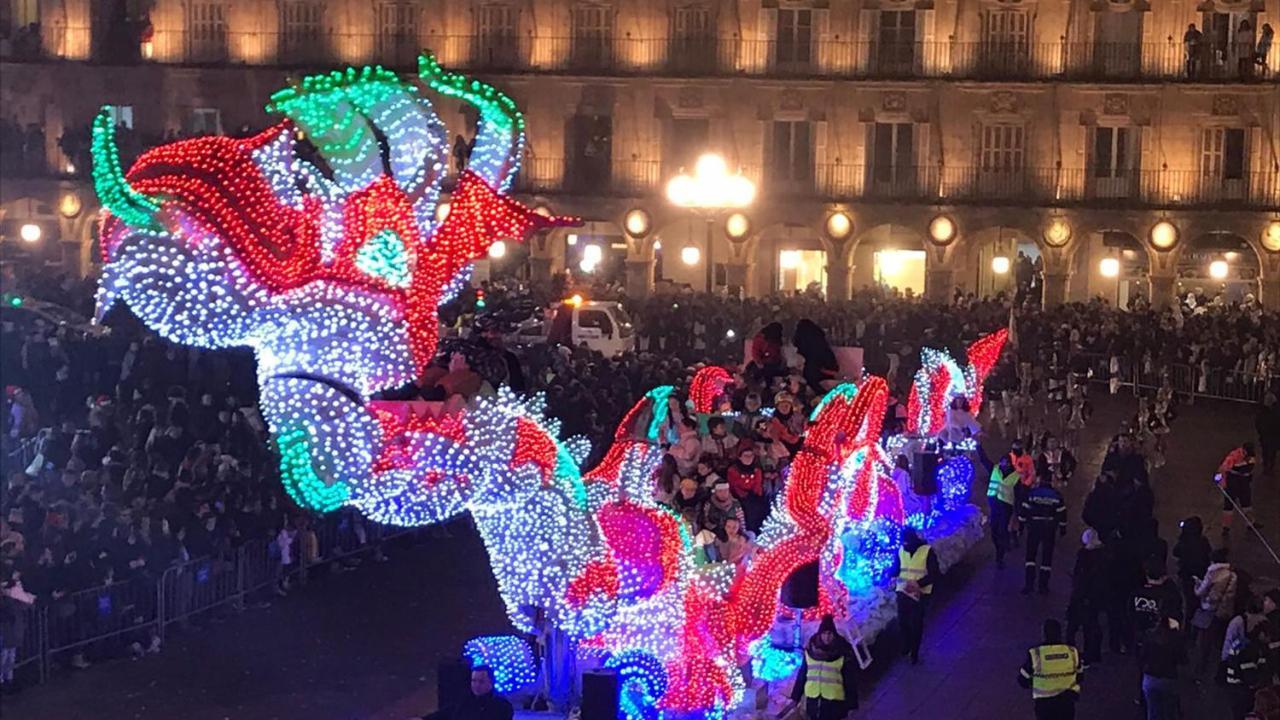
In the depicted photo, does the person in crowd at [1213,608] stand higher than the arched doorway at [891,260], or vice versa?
the arched doorway at [891,260]

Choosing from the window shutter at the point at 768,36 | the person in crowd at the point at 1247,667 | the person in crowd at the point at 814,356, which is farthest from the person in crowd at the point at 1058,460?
the window shutter at the point at 768,36

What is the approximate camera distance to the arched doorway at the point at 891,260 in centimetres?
4378

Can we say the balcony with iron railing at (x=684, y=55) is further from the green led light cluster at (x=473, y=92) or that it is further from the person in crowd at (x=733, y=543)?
the green led light cluster at (x=473, y=92)

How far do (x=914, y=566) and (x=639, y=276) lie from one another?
1110 inches

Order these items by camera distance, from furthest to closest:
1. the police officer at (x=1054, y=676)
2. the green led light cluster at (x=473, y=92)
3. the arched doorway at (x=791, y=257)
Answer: the arched doorway at (x=791, y=257)
the police officer at (x=1054, y=676)
the green led light cluster at (x=473, y=92)

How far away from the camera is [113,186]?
10086mm

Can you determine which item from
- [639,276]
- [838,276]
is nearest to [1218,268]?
[838,276]

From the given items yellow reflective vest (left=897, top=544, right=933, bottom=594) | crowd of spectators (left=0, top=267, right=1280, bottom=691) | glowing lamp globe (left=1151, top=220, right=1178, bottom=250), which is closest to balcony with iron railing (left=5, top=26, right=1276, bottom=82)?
glowing lamp globe (left=1151, top=220, right=1178, bottom=250)

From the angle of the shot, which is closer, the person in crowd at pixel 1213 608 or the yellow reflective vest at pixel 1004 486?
the person in crowd at pixel 1213 608

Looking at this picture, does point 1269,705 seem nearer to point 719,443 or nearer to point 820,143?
point 719,443

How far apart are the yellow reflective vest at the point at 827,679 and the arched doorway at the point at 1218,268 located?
1188 inches

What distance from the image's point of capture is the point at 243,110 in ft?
140

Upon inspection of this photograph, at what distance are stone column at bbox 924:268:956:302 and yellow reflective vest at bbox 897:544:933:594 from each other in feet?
87.4

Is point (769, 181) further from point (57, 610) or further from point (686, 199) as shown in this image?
point (57, 610)
